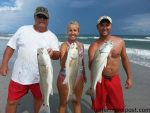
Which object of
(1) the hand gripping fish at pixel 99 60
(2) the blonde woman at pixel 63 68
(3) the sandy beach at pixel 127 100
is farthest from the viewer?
(3) the sandy beach at pixel 127 100

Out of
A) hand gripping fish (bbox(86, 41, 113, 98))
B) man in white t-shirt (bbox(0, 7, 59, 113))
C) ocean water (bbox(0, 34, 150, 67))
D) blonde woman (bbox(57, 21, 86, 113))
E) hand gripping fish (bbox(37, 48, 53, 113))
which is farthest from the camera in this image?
ocean water (bbox(0, 34, 150, 67))

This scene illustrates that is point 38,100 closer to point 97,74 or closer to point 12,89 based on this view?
point 12,89

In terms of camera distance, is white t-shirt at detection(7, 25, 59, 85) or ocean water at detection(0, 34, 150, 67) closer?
white t-shirt at detection(7, 25, 59, 85)

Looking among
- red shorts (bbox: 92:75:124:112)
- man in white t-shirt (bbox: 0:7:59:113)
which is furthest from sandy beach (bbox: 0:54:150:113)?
man in white t-shirt (bbox: 0:7:59:113)

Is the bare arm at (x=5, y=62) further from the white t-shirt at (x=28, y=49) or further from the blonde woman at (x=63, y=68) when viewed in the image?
the blonde woman at (x=63, y=68)

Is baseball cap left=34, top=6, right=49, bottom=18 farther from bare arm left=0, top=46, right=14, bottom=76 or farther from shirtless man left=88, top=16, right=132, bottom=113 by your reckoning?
shirtless man left=88, top=16, right=132, bottom=113

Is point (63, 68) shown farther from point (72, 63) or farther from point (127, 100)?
point (127, 100)

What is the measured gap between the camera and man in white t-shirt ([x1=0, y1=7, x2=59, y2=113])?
16.6 ft

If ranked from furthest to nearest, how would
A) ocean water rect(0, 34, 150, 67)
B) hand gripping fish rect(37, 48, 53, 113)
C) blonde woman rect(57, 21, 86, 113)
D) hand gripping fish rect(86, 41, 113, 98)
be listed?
ocean water rect(0, 34, 150, 67) < blonde woman rect(57, 21, 86, 113) < hand gripping fish rect(86, 41, 113, 98) < hand gripping fish rect(37, 48, 53, 113)

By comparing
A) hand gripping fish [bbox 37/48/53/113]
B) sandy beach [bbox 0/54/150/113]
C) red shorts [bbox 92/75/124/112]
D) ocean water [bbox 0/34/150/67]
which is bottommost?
ocean water [bbox 0/34/150/67]

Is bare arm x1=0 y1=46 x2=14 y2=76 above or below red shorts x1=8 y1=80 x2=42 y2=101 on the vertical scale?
above

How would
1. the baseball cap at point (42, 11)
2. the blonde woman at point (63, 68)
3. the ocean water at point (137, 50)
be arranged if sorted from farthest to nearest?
the ocean water at point (137, 50) → the blonde woman at point (63, 68) → the baseball cap at point (42, 11)

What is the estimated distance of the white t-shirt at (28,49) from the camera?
5.05 meters

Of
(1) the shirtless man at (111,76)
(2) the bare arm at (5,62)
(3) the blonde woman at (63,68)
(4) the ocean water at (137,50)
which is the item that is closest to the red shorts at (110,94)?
(1) the shirtless man at (111,76)
